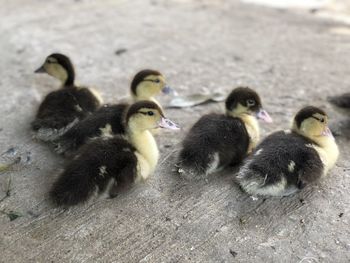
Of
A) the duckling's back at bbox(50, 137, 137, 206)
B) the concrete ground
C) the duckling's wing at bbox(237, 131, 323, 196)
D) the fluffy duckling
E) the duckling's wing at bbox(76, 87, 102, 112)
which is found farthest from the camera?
the fluffy duckling

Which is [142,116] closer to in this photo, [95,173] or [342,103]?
[95,173]

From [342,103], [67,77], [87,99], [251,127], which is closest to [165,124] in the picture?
[251,127]

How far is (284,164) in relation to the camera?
3.14 m

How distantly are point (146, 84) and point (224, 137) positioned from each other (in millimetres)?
891

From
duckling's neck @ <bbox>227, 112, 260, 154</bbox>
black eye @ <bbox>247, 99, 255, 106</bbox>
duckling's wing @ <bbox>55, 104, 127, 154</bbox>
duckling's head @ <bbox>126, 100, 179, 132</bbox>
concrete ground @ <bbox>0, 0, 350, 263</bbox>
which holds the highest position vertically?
duckling's head @ <bbox>126, 100, 179, 132</bbox>

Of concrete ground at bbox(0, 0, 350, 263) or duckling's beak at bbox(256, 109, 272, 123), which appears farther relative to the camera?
duckling's beak at bbox(256, 109, 272, 123)

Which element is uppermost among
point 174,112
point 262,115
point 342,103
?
point 262,115

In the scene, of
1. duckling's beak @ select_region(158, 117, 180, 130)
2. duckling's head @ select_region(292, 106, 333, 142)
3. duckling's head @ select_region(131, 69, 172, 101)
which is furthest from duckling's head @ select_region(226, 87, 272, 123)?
duckling's head @ select_region(131, 69, 172, 101)

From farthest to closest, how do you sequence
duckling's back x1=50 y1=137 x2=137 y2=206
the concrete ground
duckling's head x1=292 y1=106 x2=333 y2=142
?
duckling's head x1=292 y1=106 x2=333 y2=142 → duckling's back x1=50 y1=137 x2=137 y2=206 → the concrete ground

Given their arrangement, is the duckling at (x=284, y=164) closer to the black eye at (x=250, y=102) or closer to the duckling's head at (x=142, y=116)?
the black eye at (x=250, y=102)

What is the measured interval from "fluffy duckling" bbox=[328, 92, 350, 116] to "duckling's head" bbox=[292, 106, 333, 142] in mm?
679

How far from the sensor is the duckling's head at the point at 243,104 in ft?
12.0

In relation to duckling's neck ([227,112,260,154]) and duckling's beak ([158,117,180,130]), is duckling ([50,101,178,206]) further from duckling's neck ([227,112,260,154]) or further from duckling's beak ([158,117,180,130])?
duckling's neck ([227,112,260,154])

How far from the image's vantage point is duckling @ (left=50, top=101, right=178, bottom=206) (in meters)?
3.01
